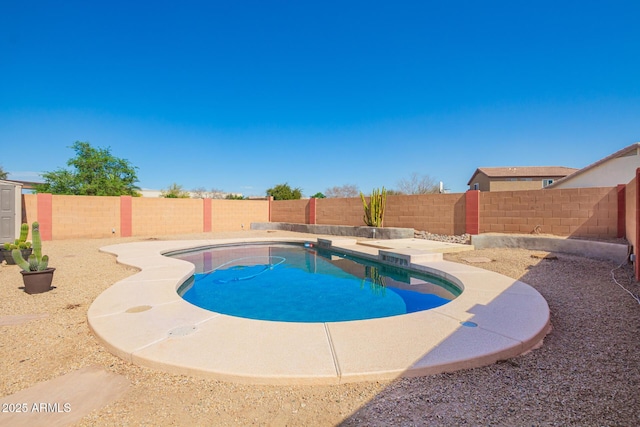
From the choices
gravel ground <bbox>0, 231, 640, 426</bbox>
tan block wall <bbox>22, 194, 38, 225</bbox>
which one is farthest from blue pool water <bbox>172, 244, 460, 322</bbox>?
tan block wall <bbox>22, 194, 38, 225</bbox>

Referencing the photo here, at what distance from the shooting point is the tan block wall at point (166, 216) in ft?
50.8

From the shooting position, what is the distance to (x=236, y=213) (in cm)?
1869

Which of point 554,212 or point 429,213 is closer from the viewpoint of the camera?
point 554,212

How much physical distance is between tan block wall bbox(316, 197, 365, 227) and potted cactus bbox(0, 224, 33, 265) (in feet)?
39.2

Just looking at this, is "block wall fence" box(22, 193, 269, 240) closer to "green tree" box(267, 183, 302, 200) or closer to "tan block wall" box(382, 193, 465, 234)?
"tan block wall" box(382, 193, 465, 234)

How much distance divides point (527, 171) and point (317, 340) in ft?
118

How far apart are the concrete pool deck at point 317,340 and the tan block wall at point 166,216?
12477mm

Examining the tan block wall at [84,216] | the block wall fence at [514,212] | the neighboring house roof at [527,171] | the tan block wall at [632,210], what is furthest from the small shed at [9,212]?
the neighboring house roof at [527,171]

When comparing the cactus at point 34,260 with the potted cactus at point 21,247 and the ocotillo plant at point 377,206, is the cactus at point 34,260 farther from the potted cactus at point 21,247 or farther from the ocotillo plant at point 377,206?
the ocotillo plant at point 377,206

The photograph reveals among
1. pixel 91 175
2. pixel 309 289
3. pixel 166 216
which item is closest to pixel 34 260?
pixel 309 289

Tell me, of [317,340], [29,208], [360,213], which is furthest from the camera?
[360,213]

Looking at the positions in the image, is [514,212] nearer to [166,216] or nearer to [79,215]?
[166,216]

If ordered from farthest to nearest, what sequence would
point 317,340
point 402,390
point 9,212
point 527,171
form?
point 527,171, point 9,212, point 317,340, point 402,390

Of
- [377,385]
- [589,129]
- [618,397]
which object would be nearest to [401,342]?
[377,385]
